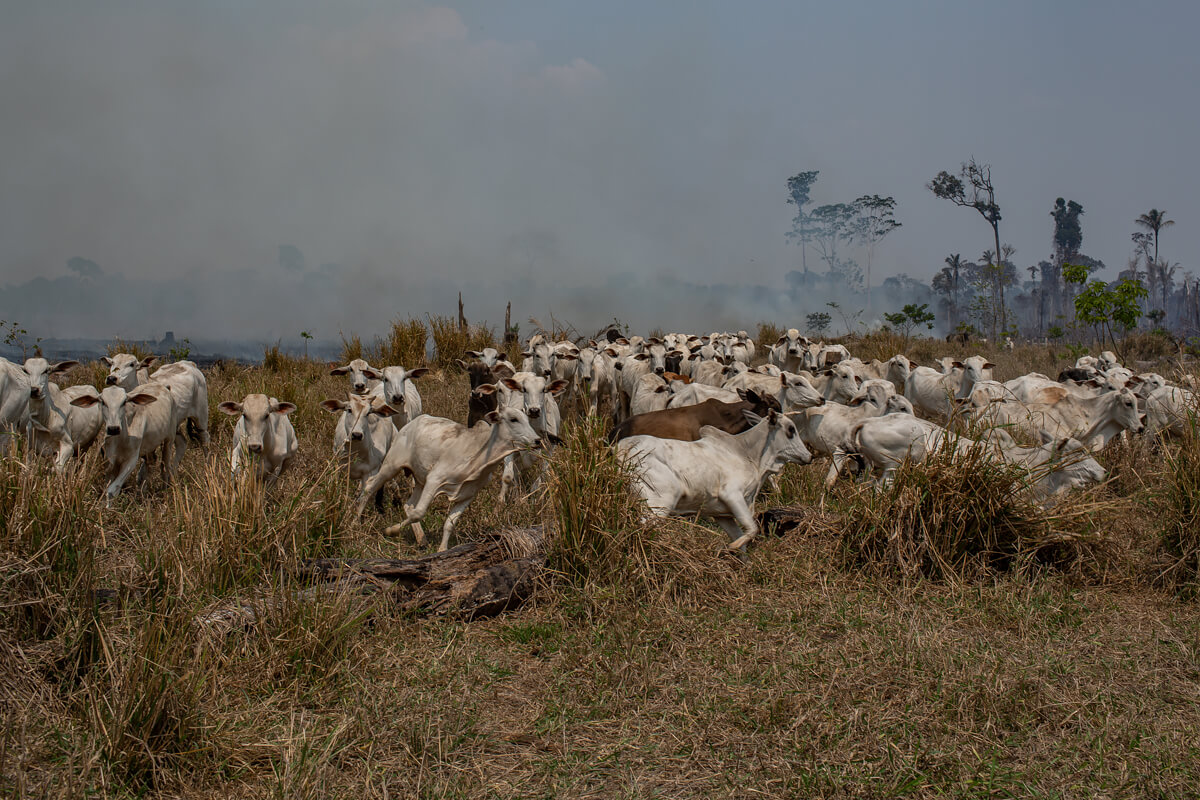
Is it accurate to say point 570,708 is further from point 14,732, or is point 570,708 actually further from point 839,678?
point 14,732

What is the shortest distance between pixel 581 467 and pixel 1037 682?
119 inches

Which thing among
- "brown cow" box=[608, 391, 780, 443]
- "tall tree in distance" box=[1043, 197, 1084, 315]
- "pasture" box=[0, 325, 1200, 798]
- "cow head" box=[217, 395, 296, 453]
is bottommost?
"pasture" box=[0, 325, 1200, 798]

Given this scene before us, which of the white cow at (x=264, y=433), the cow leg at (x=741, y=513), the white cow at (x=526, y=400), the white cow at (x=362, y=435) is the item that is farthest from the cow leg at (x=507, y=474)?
the cow leg at (x=741, y=513)

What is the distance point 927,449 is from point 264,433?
626cm

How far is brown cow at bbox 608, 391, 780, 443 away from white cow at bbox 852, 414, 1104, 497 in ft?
3.38

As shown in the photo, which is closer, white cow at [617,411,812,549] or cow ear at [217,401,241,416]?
white cow at [617,411,812,549]

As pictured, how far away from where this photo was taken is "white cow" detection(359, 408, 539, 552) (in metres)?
7.82

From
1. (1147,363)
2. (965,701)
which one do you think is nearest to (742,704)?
(965,701)

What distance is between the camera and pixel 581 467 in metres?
6.10

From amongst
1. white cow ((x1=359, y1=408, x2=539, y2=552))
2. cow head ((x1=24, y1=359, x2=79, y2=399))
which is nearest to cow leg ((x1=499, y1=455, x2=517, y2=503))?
white cow ((x1=359, y1=408, x2=539, y2=552))

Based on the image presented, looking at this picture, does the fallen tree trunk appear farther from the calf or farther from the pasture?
the calf

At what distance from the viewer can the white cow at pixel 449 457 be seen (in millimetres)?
7816

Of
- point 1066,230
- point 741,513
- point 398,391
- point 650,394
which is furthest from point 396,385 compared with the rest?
point 1066,230

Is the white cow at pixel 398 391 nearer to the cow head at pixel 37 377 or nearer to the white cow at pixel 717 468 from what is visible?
→ the cow head at pixel 37 377
